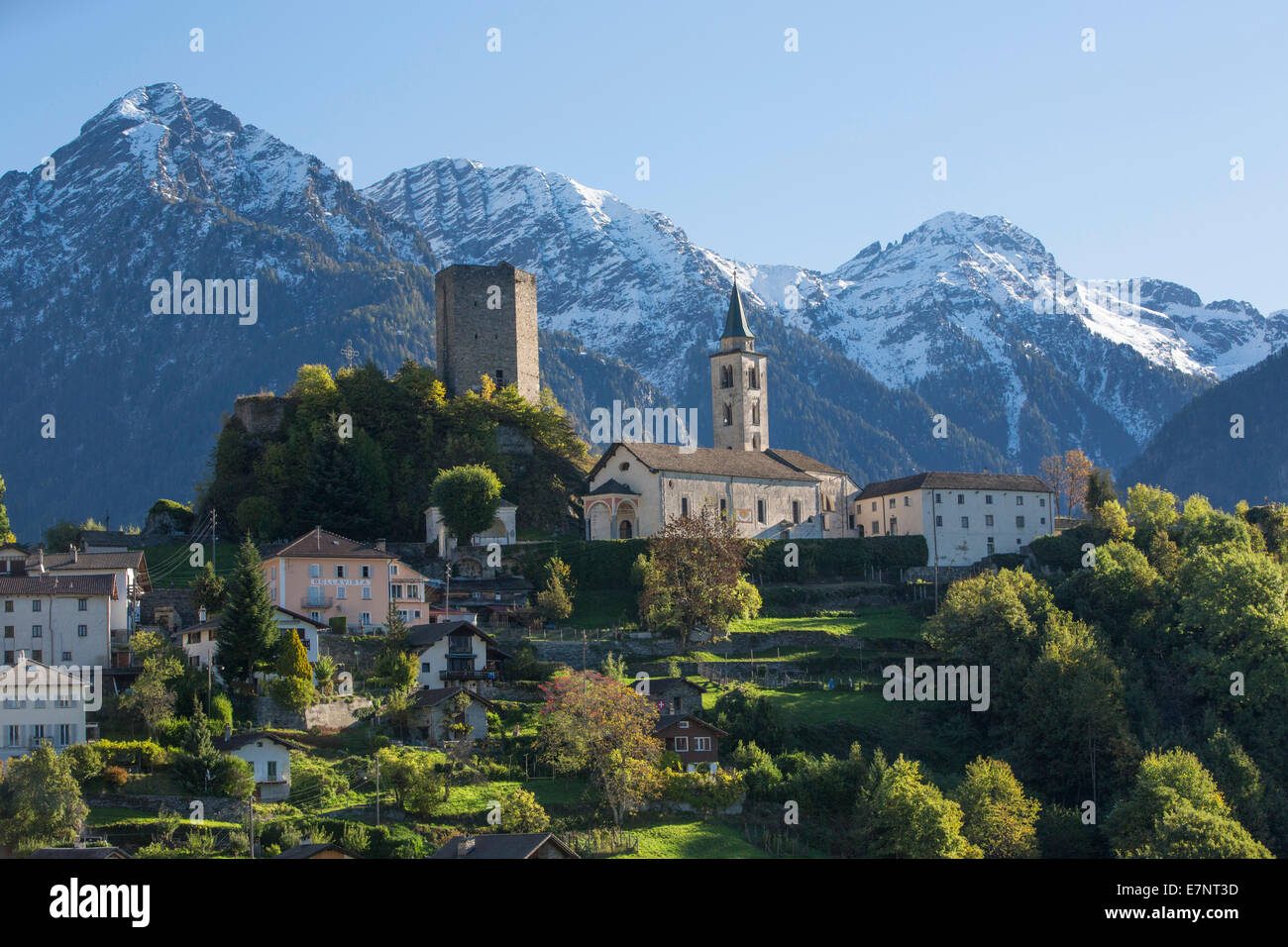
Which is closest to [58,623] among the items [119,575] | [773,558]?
[119,575]

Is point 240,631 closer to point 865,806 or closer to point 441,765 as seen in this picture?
point 441,765

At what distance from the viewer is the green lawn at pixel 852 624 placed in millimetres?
71938

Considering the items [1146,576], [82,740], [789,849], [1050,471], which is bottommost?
[789,849]

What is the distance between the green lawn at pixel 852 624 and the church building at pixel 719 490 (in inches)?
337

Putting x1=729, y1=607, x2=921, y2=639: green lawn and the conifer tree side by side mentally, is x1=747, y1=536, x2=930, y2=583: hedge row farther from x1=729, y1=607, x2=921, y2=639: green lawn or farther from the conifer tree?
the conifer tree

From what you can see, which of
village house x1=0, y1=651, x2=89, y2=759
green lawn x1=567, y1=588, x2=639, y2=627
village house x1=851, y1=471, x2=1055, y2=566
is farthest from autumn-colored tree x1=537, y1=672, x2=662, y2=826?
village house x1=851, y1=471, x2=1055, y2=566

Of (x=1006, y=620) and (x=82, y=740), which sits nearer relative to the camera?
(x=82, y=740)

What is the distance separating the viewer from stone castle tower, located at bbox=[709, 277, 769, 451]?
9981 centimetres

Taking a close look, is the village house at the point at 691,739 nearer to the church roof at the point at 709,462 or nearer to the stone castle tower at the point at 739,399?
the church roof at the point at 709,462

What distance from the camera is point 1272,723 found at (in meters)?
65.4

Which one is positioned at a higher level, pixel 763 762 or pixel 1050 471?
pixel 1050 471
